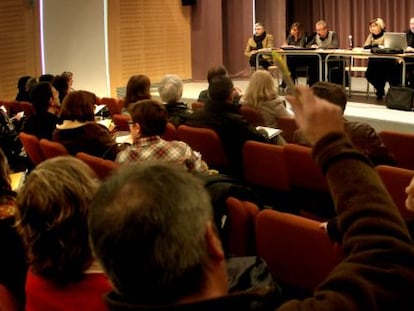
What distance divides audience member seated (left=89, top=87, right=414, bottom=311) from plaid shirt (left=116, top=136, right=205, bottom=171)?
236 centimetres

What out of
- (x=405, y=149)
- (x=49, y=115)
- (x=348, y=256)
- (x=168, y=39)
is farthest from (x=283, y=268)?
(x=168, y=39)

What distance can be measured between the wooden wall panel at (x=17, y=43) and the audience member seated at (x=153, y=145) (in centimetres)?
640

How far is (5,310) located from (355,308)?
3.92ft

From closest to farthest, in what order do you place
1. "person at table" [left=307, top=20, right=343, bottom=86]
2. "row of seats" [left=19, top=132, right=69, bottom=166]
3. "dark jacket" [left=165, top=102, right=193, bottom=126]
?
"row of seats" [left=19, top=132, right=69, bottom=166] → "dark jacket" [left=165, top=102, right=193, bottom=126] → "person at table" [left=307, top=20, right=343, bottom=86]

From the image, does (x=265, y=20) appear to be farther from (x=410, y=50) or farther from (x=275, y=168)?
(x=275, y=168)

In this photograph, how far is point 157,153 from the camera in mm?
3535

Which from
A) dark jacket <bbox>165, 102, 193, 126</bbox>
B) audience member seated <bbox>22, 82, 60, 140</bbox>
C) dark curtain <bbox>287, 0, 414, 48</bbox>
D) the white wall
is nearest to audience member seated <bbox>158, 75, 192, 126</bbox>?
dark jacket <bbox>165, 102, 193, 126</bbox>

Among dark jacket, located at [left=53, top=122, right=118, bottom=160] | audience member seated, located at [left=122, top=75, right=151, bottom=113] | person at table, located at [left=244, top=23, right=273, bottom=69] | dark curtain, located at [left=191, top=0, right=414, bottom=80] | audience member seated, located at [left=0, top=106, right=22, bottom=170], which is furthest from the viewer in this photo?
dark curtain, located at [left=191, top=0, right=414, bottom=80]

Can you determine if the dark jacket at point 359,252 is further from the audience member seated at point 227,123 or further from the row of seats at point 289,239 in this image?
the audience member seated at point 227,123

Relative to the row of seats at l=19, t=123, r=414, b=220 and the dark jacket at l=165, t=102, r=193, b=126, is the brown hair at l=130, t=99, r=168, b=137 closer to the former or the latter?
the row of seats at l=19, t=123, r=414, b=220

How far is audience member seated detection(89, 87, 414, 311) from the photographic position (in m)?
1.04

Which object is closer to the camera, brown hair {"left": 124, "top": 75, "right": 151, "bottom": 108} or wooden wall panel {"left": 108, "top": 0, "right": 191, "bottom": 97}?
brown hair {"left": 124, "top": 75, "right": 151, "bottom": 108}

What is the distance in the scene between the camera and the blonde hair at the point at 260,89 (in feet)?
17.8

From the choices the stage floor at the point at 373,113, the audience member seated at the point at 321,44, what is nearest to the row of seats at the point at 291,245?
the stage floor at the point at 373,113
